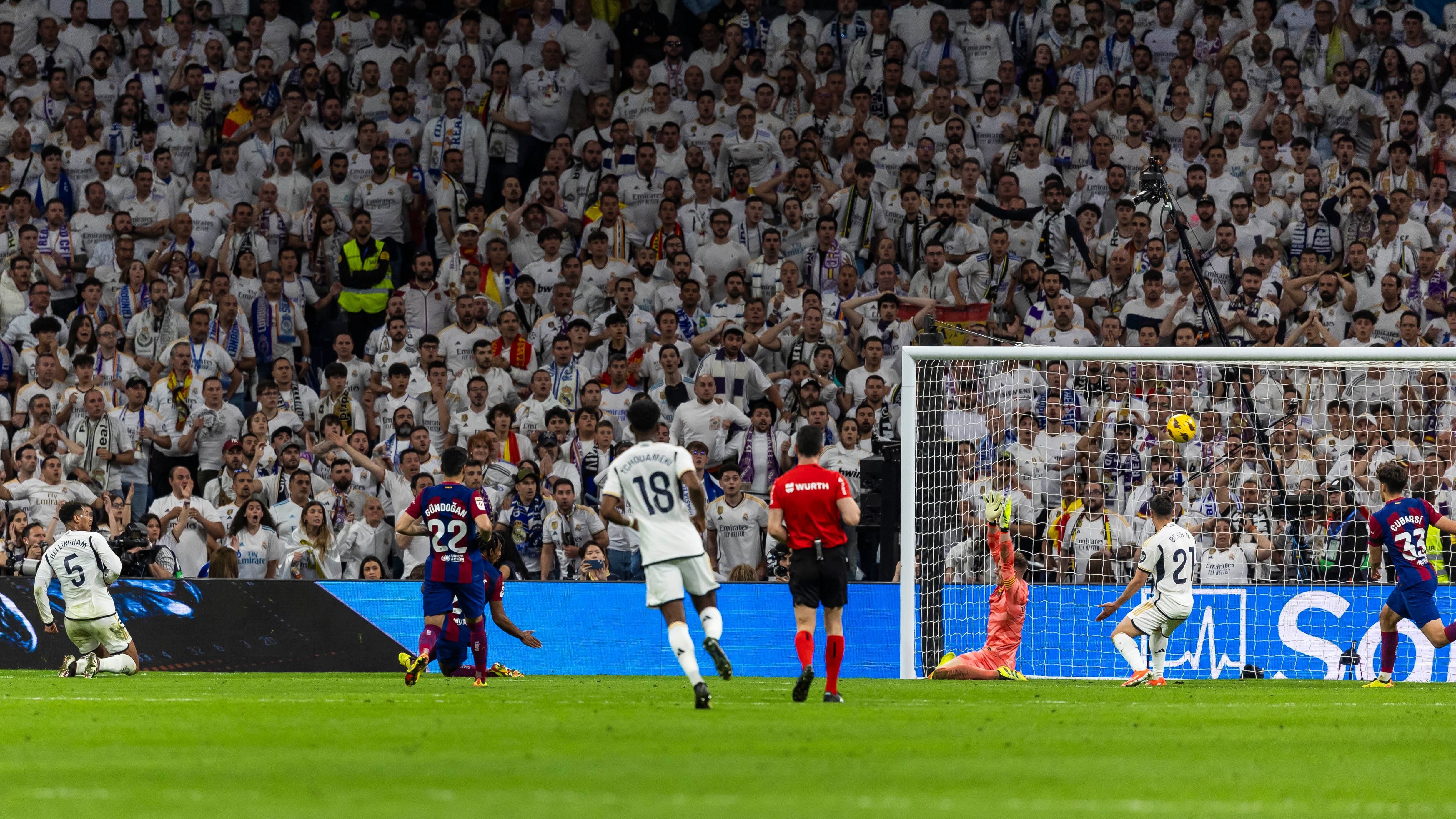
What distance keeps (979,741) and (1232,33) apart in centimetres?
1589

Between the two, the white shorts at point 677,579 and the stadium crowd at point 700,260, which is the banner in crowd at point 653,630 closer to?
the stadium crowd at point 700,260

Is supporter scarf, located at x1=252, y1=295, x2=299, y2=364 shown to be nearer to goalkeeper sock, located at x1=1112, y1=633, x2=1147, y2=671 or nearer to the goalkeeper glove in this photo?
the goalkeeper glove

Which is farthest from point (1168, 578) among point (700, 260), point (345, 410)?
point (345, 410)

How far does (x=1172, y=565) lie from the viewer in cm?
1559

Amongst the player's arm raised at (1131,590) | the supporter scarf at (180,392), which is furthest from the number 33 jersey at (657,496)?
the supporter scarf at (180,392)

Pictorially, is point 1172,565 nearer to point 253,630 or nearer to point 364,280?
point 253,630

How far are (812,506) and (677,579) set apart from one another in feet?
5.31

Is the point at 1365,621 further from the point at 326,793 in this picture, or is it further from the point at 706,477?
the point at 326,793

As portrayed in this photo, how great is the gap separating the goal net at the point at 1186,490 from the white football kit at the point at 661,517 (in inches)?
231

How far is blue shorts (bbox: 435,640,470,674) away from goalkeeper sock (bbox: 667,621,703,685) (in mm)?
4853

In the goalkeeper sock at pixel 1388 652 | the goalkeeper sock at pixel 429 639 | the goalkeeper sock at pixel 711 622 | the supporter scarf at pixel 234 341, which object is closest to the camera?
the goalkeeper sock at pixel 711 622

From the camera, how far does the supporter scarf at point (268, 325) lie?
21.3 m

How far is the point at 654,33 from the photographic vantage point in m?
24.1

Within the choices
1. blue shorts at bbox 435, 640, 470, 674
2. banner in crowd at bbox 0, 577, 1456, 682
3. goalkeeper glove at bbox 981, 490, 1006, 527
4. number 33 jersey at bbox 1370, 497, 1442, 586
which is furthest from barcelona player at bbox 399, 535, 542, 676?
number 33 jersey at bbox 1370, 497, 1442, 586
